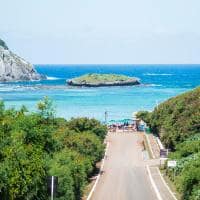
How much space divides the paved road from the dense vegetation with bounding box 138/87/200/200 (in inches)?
86.5

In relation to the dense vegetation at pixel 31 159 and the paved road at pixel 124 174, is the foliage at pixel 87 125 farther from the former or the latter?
the dense vegetation at pixel 31 159

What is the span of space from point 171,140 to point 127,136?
16982mm

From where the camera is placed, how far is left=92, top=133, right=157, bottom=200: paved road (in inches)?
1660

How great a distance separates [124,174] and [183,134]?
9777 millimetres

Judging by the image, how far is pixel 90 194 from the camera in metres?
42.2

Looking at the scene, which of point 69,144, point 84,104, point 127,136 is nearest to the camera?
point 69,144

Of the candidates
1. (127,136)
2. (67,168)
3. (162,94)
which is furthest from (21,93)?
(67,168)

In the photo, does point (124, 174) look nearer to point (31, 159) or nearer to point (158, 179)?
point (158, 179)

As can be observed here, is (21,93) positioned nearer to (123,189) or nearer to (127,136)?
(127,136)

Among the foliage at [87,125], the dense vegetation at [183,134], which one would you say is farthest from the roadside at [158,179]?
the foliage at [87,125]

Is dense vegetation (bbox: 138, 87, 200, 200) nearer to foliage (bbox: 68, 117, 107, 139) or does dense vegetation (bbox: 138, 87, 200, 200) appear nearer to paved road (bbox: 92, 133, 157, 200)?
paved road (bbox: 92, 133, 157, 200)

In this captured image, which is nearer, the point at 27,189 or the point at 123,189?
the point at 27,189

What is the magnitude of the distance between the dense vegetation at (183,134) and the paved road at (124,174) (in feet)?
7.21

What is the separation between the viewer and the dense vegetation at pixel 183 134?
36188mm
